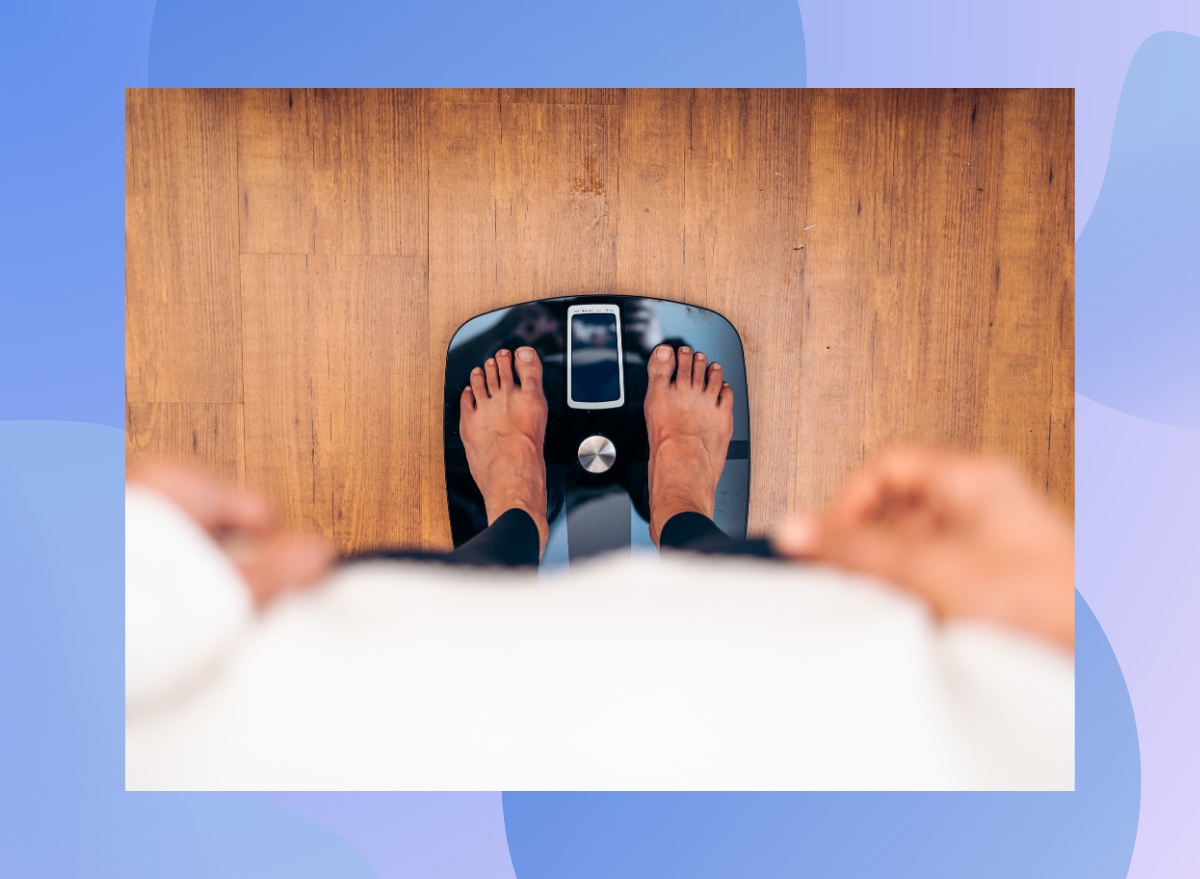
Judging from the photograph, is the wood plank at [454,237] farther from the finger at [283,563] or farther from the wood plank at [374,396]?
the finger at [283,563]

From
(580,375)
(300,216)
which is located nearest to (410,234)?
(300,216)

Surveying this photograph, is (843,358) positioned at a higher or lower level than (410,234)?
lower

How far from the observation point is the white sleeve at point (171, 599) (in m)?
1.01

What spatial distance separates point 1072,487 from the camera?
1025 mm

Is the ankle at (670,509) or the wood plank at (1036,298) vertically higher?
the wood plank at (1036,298)

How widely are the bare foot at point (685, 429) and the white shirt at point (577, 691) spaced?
8 cm

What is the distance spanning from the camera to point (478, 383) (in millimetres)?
1041

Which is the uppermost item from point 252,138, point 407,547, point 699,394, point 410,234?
point 252,138

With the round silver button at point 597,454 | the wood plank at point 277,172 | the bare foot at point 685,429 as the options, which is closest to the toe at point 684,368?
the bare foot at point 685,429

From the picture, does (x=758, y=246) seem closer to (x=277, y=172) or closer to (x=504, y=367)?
(x=504, y=367)

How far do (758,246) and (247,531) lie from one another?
2.26ft

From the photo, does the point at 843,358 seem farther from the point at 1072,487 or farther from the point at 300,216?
the point at 300,216

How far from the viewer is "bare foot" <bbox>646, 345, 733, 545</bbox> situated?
40.8 inches

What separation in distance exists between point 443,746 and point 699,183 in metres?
0.71
